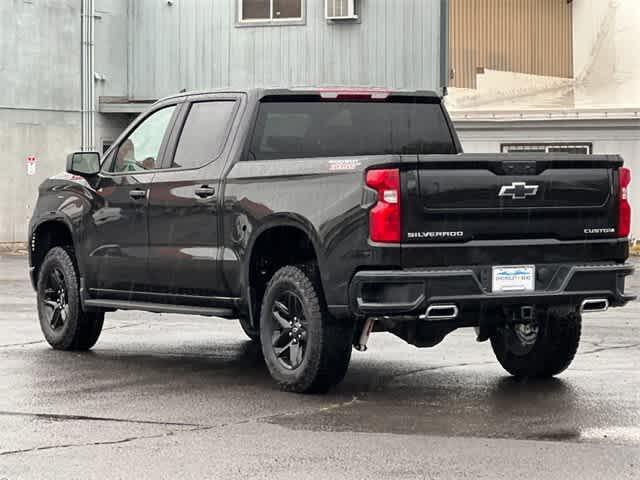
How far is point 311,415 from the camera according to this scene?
8922mm

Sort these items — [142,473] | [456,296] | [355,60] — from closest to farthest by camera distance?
1. [142,473]
2. [456,296]
3. [355,60]

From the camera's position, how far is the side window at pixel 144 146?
11352 mm

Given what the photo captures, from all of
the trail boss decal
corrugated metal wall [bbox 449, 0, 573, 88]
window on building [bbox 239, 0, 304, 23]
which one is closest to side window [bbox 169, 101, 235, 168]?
the trail boss decal

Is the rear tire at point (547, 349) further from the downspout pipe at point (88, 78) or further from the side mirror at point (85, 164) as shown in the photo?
the downspout pipe at point (88, 78)

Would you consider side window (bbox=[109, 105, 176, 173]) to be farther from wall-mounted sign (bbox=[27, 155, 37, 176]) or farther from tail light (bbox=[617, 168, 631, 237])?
wall-mounted sign (bbox=[27, 155, 37, 176])

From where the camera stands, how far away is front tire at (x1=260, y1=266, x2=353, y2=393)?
9492 millimetres

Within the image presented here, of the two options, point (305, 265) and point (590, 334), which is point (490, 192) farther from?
point (590, 334)

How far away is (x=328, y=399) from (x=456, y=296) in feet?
3.66

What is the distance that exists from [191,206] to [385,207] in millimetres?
2104

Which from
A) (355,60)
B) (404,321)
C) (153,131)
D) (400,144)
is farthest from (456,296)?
(355,60)

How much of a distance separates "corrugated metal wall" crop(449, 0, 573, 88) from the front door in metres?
20.2

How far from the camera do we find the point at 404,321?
9.51m

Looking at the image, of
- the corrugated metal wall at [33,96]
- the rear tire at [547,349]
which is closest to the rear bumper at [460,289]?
the rear tire at [547,349]

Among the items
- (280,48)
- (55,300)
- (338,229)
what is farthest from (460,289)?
(280,48)
